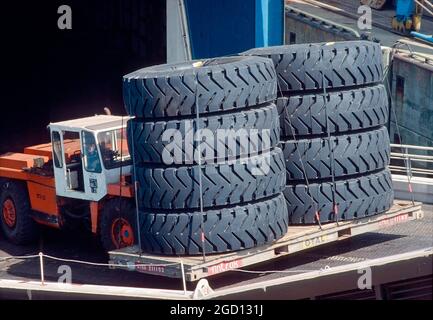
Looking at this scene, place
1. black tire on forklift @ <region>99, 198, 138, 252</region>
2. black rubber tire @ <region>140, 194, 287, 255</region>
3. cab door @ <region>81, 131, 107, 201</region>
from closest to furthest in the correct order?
black rubber tire @ <region>140, 194, 287, 255</region> < black tire on forklift @ <region>99, 198, 138, 252</region> < cab door @ <region>81, 131, 107, 201</region>

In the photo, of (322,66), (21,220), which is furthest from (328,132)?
(21,220)

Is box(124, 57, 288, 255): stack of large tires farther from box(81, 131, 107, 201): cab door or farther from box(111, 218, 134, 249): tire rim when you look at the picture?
box(81, 131, 107, 201): cab door

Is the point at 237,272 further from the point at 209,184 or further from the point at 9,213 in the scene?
the point at 9,213

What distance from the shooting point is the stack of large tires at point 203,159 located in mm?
11445

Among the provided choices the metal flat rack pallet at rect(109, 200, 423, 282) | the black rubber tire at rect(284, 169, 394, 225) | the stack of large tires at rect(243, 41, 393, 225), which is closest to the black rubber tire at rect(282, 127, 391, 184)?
the stack of large tires at rect(243, 41, 393, 225)

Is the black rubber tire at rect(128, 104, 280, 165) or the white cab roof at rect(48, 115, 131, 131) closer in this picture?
the black rubber tire at rect(128, 104, 280, 165)

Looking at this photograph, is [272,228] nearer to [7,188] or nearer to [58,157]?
[58,157]

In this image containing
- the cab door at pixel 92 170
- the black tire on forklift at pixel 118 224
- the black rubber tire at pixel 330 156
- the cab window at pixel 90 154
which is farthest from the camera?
the cab window at pixel 90 154

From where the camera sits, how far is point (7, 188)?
51.4ft

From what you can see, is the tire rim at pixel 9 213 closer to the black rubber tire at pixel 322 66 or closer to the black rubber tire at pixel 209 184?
the black rubber tire at pixel 209 184

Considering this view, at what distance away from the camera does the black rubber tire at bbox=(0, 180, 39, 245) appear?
15336 millimetres

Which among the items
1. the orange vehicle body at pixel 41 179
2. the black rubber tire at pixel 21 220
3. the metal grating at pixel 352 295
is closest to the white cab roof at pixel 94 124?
the orange vehicle body at pixel 41 179

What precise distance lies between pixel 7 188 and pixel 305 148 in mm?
5451

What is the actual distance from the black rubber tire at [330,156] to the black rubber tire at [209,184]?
93 cm
